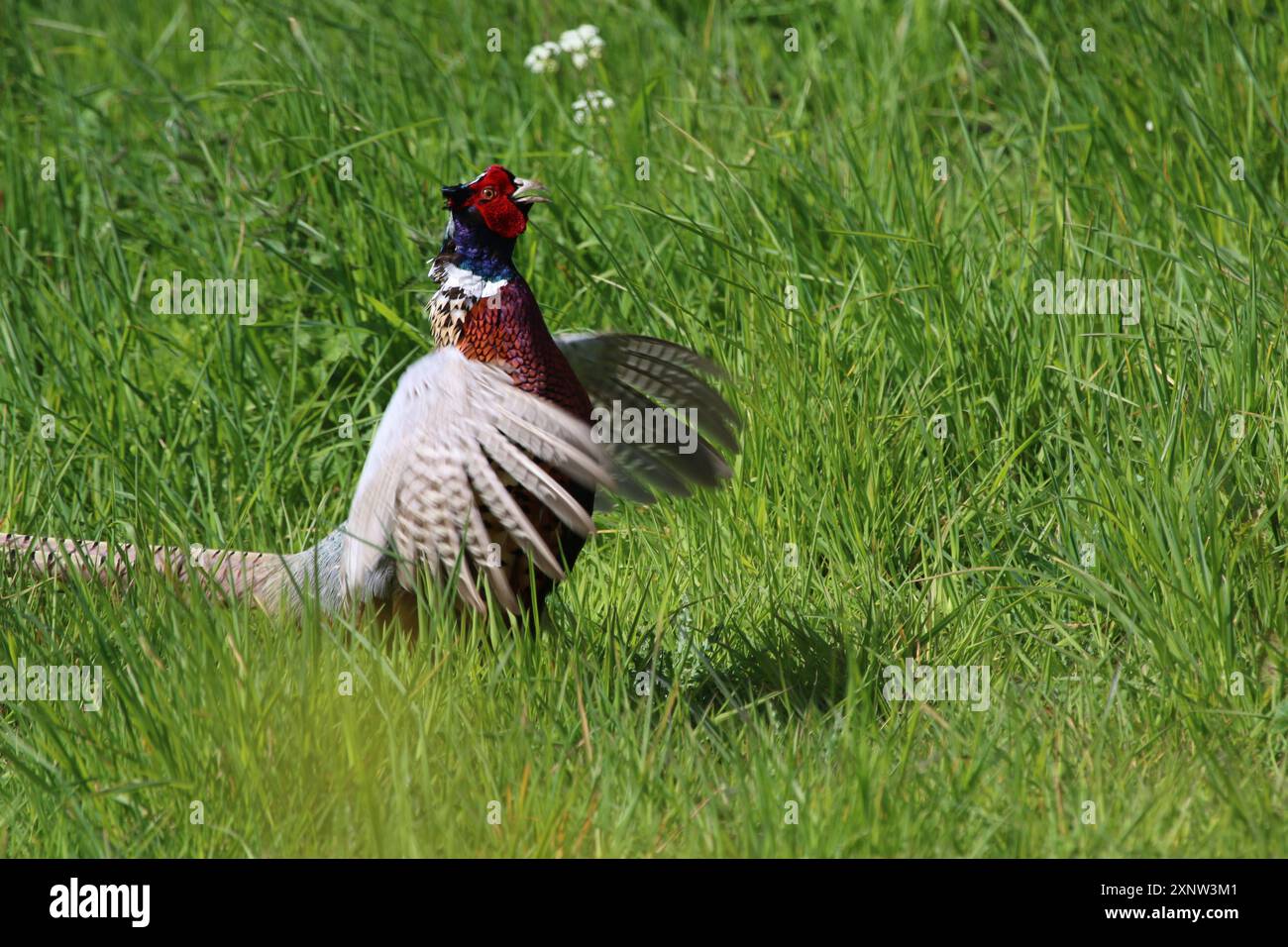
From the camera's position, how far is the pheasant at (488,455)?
9.27 feet

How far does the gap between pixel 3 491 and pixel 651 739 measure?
6.48 ft

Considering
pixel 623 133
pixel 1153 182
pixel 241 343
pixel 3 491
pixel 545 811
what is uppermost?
pixel 623 133

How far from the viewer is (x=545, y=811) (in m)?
2.51

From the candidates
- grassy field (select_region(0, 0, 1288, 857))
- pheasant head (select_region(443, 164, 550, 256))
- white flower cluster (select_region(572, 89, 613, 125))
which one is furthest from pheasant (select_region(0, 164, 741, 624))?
white flower cluster (select_region(572, 89, 613, 125))

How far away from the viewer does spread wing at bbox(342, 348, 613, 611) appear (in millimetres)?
2809

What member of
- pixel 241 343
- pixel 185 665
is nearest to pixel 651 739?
pixel 185 665

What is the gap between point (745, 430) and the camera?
11.8 ft

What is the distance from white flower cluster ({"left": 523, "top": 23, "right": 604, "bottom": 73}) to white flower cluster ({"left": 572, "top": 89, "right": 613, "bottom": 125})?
0.44 ft

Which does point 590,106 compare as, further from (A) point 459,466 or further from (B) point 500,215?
(A) point 459,466

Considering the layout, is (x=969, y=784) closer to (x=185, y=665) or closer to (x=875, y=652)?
(x=875, y=652)

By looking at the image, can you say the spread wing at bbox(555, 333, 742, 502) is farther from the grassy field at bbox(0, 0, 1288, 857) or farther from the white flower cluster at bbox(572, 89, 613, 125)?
the white flower cluster at bbox(572, 89, 613, 125)

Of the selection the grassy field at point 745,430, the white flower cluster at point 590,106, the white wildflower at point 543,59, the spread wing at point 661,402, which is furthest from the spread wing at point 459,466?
the white wildflower at point 543,59

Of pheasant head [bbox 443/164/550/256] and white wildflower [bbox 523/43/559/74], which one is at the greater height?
white wildflower [bbox 523/43/559/74]

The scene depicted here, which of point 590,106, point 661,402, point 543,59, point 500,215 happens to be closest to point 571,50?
point 543,59
